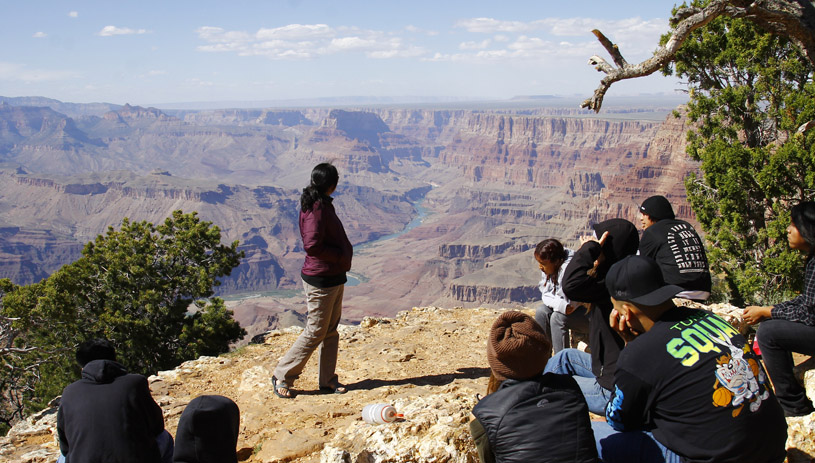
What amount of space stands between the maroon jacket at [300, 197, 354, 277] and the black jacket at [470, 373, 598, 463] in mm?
3214

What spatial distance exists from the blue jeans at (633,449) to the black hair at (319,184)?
3.70 metres

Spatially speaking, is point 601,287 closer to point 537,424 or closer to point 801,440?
point 801,440

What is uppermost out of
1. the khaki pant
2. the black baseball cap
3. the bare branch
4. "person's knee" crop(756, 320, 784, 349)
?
the bare branch

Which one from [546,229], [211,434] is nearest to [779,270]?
[211,434]

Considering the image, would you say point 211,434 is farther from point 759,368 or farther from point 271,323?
point 271,323

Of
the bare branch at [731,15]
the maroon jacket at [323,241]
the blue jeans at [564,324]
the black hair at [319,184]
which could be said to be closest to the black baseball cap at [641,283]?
the blue jeans at [564,324]

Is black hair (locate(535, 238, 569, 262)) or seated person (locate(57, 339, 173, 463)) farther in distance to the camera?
black hair (locate(535, 238, 569, 262))

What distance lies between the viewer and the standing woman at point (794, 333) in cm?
429

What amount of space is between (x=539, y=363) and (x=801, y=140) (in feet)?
32.6

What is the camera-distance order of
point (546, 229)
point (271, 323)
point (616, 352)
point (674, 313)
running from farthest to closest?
point (546, 229) → point (271, 323) → point (616, 352) → point (674, 313)

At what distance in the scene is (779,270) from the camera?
10.3 m

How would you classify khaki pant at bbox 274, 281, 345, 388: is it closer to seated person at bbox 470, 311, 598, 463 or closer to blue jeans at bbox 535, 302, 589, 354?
blue jeans at bbox 535, 302, 589, 354

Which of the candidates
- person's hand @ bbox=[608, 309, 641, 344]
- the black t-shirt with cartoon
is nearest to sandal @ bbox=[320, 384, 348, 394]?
person's hand @ bbox=[608, 309, 641, 344]

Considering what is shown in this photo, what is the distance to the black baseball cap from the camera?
330 centimetres
